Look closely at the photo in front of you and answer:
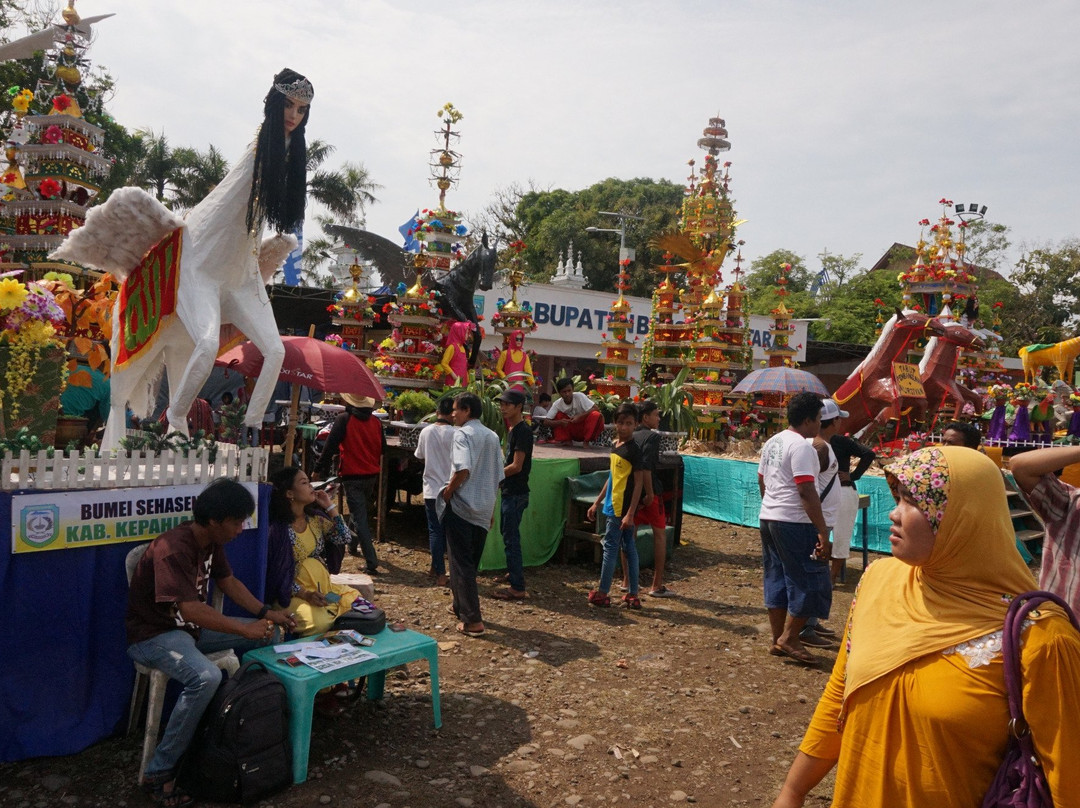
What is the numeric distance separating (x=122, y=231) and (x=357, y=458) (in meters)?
2.92

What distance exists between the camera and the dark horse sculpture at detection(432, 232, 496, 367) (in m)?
12.3

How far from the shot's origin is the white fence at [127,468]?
3467mm

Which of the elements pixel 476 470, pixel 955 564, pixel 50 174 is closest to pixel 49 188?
pixel 50 174

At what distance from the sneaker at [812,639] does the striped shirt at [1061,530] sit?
3.41 m

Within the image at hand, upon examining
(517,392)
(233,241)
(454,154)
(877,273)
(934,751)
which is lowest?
(934,751)

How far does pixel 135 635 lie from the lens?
3324 millimetres

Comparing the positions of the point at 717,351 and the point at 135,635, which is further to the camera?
the point at 717,351

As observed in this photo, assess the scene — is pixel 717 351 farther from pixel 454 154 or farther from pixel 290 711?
pixel 290 711

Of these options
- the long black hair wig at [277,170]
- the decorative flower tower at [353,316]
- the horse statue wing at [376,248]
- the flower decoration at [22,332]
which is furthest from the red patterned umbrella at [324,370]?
the horse statue wing at [376,248]

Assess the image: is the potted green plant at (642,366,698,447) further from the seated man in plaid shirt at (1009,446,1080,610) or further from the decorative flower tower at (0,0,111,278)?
the seated man in plaid shirt at (1009,446,1080,610)

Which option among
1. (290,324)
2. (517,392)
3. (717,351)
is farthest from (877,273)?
(517,392)

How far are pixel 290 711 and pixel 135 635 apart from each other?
0.72 m

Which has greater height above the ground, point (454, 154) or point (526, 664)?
point (454, 154)

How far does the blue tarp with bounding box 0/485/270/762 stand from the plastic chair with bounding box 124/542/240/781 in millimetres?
61
